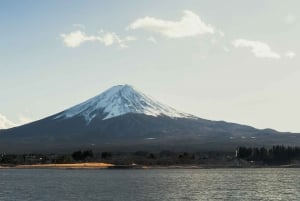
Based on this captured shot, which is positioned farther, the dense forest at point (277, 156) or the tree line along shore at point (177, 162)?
the dense forest at point (277, 156)

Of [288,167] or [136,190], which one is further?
[288,167]

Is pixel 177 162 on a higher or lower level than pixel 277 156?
lower

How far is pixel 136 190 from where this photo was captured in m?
80.7

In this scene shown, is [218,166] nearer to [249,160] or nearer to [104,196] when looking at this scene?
[249,160]

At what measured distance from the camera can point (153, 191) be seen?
79312 millimetres

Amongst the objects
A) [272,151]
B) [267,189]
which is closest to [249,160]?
[272,151]

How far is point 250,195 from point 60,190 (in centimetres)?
2392

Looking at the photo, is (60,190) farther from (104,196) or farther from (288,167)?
(288,167)

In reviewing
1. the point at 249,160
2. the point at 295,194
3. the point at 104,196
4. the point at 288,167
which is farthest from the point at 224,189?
the point at 249,160

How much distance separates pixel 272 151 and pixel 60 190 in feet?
407

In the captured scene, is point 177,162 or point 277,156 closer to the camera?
point 277,156

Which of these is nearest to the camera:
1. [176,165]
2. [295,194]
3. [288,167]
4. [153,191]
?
[295,194]

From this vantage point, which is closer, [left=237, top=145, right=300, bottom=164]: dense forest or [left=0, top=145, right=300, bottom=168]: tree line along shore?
[left=0, top=145, right=300, bottom=168]: tree line along shore

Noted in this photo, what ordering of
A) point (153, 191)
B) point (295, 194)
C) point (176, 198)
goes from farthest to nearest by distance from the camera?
point (153, 191) → point (295, 194) → point (176, 198)
